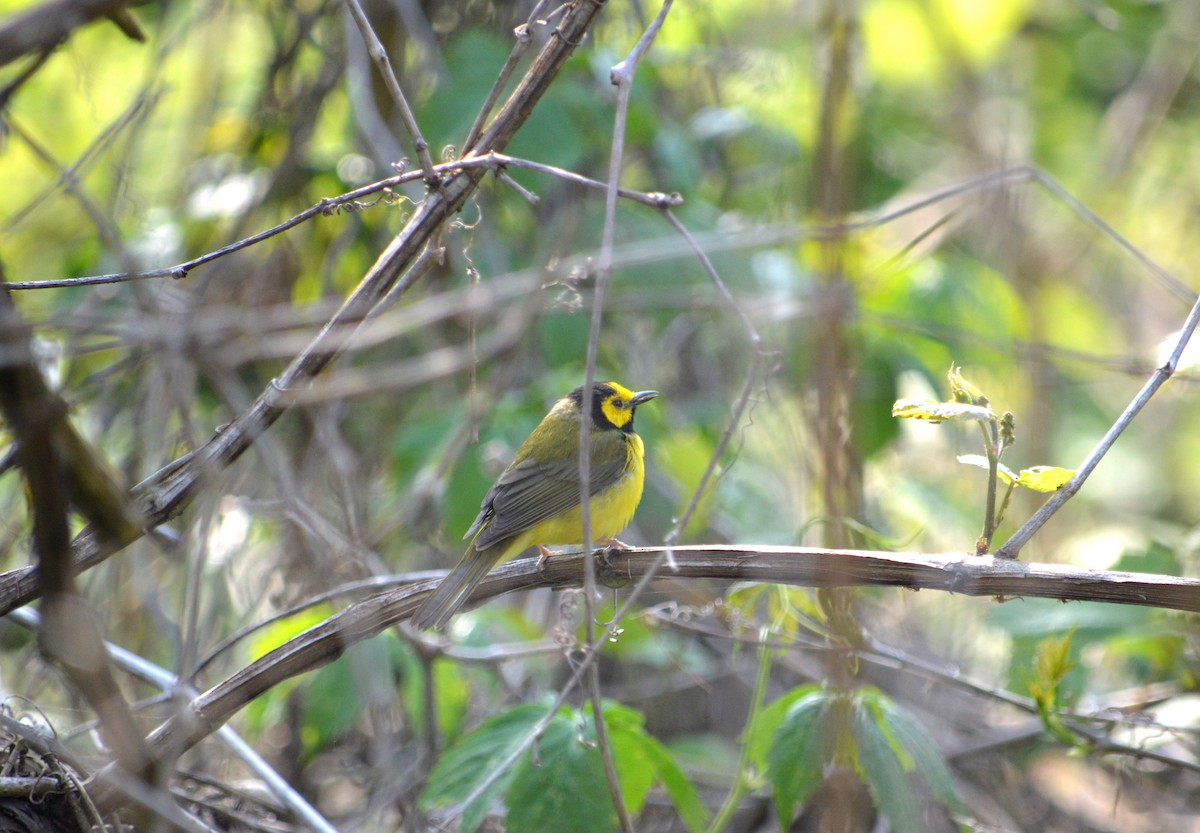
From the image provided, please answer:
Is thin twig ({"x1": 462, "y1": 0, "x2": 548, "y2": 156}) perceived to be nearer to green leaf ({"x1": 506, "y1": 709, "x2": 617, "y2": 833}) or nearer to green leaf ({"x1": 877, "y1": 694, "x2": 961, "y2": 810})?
green leaf ({"x1": 506, "y1": 709, "x2": 617, "y2": 833})

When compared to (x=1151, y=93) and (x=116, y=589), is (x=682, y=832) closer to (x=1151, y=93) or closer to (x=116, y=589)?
(x=116, y=589)

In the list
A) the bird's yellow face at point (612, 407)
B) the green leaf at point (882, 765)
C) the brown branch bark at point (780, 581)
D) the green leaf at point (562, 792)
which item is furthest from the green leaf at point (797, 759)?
the bird's yellow face at point (612, 407)

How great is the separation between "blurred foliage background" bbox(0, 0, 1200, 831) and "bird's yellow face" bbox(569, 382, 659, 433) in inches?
9.3

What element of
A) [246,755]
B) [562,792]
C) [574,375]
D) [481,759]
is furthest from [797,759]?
[574,375]

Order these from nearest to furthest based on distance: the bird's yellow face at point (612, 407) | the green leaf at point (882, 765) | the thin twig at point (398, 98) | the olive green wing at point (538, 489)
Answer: the thin twig at point (398, 98), the green leaf at point (882, 765), the olive green wing at point (538, 489), the bird's yellow face at point (612, 407)

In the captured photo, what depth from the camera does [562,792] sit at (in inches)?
109

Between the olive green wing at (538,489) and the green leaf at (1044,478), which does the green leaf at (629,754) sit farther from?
the green leaf at (1044,478)

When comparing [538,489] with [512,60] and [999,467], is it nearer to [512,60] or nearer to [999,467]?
[512,60]

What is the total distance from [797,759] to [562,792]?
637mm

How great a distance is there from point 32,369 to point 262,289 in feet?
11.1

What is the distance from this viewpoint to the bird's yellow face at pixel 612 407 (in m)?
4.65

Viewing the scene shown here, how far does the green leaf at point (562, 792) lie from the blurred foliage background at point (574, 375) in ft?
1.43

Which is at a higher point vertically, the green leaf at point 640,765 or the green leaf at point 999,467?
the green leaf at point 999,467

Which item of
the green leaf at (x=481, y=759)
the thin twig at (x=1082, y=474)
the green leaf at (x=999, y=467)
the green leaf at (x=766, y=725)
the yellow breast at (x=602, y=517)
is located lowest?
the green leaf at (x=766, y=725)
